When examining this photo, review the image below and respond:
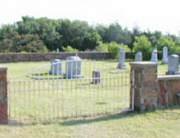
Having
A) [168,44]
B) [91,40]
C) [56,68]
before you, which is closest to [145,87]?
[56,68]

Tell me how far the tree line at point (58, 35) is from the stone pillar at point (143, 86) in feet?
166

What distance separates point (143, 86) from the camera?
10.5 metres

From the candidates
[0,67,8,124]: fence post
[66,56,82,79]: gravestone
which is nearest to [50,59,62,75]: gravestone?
[66,56,82,79]: gravestone

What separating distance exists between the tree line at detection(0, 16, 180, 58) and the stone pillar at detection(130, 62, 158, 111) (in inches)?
1989

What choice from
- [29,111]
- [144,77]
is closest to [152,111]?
[144,77]

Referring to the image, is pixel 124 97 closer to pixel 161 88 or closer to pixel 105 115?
pixel 161 88

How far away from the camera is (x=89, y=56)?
42500 millimetres

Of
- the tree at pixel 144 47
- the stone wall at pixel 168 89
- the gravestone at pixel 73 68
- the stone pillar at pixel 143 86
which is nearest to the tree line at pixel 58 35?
the tree at pixel 144 47

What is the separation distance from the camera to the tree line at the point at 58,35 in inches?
2500

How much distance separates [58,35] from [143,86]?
6044 cm

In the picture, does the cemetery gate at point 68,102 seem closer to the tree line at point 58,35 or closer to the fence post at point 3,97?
the fence post at point 3,97

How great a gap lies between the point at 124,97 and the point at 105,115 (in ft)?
11.1

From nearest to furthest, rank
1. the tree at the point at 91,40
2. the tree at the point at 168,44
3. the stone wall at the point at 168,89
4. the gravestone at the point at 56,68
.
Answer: the stone wall at the point at 168,89, the gravestone at the point at 56,68, the tree at the point at 168,44, the tree at the point at 91,40

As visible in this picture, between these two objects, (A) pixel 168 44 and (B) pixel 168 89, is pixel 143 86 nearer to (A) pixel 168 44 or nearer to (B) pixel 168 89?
(B) pixel 168 89
